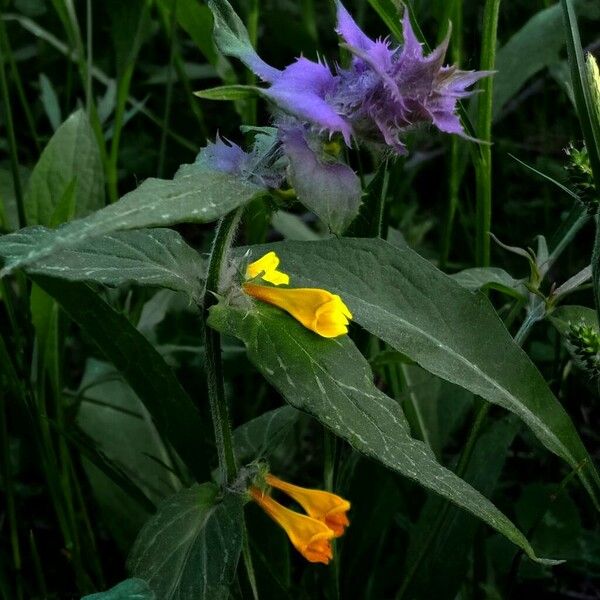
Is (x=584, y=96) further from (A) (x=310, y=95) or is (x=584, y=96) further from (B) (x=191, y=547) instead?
(B) (x=191, y=547)

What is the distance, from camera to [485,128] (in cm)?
88

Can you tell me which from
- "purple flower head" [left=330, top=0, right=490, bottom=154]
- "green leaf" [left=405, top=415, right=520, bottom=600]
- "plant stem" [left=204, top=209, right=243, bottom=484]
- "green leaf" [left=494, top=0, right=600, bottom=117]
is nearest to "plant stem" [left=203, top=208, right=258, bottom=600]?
"plant stem" [left=204, top=209, right=243, bottom=484]

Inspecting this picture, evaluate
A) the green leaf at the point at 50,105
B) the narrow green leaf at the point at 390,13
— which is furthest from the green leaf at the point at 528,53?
the green leaf at the point at 50,105

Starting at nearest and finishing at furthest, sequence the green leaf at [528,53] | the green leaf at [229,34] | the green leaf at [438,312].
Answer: the green leaf at [229,34], the green leaf at [438,312], the green leaf at [528,53]

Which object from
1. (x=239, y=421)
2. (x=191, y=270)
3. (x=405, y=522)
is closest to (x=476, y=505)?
(x=191, y=270)

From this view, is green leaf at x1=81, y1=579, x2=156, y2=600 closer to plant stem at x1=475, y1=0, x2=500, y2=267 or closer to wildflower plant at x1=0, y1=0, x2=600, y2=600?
wildflower plant at x1=0, y1=0, x2=600, y2=600

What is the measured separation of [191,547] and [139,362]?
20 centimetres

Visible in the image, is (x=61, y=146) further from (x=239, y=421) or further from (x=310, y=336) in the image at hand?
(x=310, y=336)

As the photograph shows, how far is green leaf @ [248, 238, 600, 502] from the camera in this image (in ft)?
2.30

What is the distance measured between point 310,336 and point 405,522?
425 millimetres

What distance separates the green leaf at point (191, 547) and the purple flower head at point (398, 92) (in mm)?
296

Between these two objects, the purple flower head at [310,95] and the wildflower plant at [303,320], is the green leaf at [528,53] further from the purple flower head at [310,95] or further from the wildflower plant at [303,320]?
the purple flower head at [310,95]

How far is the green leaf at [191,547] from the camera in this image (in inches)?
24.9

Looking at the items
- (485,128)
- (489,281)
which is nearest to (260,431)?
(489,281)
